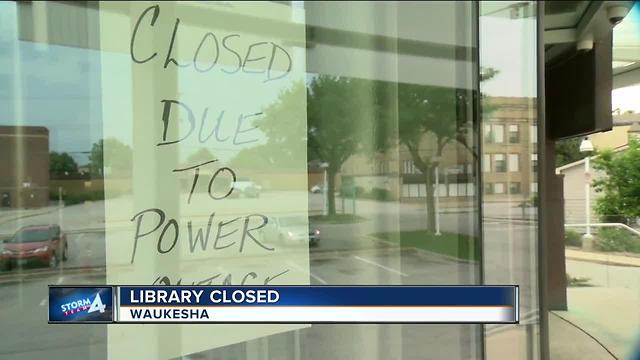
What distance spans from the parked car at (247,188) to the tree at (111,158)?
366mm

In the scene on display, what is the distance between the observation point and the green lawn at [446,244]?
184cm

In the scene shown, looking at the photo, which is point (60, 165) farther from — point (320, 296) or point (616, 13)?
point (616, 13)

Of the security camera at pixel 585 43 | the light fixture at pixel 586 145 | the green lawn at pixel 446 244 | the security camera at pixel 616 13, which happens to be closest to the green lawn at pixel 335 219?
the green lawn at pixel 446 244

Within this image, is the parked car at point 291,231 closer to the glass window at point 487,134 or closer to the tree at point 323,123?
the tree at point 323,123

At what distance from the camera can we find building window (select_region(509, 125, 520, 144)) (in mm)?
1758

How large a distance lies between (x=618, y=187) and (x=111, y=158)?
1.74 metres

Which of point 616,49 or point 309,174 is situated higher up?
point 616,49

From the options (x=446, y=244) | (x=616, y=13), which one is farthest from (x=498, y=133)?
(x=616, y=13)

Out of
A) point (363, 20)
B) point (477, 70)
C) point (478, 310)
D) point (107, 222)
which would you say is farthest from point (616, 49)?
point (107, 222)

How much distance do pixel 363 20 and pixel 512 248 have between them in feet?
3.16

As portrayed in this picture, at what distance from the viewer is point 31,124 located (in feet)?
5.73

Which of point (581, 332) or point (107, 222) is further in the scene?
point (581, 332)

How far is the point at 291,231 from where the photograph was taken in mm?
1835

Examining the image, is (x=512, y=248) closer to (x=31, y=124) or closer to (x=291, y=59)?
(x=291, y=59)
